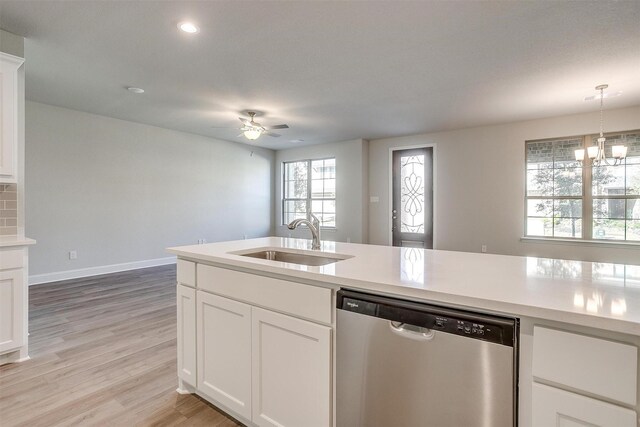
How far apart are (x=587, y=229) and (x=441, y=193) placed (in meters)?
2.19

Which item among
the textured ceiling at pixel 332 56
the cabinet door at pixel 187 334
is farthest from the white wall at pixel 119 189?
the cabinet door at pixel 187 334

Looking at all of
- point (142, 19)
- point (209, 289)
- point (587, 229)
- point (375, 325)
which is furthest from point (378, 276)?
point (587, 229)

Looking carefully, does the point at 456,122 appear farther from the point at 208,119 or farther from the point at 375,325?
the point at 375,325

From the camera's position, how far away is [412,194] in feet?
20.8

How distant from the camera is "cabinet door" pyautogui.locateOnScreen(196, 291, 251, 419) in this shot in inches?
61.4

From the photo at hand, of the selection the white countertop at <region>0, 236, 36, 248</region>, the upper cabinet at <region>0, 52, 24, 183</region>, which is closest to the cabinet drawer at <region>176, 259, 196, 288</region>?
the white countertop at <region>0, 236, 36, 248</region>

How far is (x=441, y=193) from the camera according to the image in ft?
19.5

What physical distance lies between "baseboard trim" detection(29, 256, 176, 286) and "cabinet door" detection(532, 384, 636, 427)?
567cm

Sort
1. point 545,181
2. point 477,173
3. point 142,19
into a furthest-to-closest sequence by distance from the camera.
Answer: point 477,173 → point 545,181 → point 142,19

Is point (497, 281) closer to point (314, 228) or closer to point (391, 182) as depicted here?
point (314, 228)

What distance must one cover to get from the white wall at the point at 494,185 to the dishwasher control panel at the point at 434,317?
502 cm

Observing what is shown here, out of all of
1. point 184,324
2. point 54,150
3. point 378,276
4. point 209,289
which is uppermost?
point 54,150

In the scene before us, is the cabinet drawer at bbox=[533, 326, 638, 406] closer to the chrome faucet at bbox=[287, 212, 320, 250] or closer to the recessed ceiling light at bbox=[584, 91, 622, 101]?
the chrome faucet at bbox=[287, 212, 320, 250]

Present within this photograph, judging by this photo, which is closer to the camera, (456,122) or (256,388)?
(256,388)
